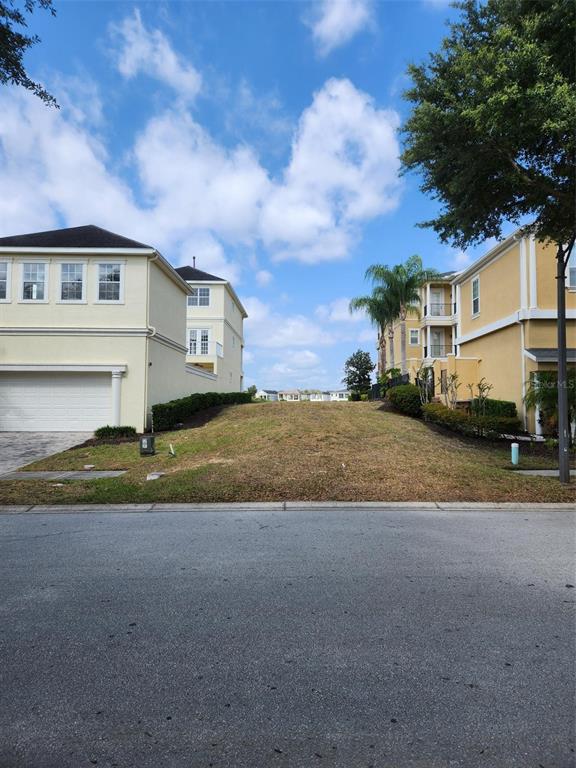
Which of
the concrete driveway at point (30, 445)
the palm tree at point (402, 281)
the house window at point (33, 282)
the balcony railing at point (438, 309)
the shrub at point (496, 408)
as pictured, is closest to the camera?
the concrete driveway at point (30, 445)

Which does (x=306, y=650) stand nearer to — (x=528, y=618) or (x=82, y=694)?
(x=82, y=694)

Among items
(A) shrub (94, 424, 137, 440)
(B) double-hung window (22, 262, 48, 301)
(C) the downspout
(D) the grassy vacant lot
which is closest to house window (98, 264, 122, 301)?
(C) the downspout

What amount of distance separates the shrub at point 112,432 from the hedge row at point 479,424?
11089mm

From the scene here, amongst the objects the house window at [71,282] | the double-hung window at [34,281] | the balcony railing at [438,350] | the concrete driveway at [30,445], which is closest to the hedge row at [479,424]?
the concrete driveway at [30,445]

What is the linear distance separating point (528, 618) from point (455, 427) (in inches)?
533

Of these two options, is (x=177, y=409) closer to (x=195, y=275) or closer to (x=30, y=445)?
(x=30, y=445)

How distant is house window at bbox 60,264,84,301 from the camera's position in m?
18.4

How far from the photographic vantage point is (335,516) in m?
7.21

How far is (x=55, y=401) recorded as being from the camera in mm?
18047

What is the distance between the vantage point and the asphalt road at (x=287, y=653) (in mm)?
2398

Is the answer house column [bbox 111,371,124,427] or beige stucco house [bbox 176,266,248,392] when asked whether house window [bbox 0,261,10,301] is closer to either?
house column [bbox 111,371,124,427]

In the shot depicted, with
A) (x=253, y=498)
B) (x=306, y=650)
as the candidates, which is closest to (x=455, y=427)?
(x=253, y=498)

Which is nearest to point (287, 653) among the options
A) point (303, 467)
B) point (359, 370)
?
point (303, 467)

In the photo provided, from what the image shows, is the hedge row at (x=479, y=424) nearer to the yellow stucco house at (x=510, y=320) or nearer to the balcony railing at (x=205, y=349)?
the yellow stucco house at (x=510, y=320)
